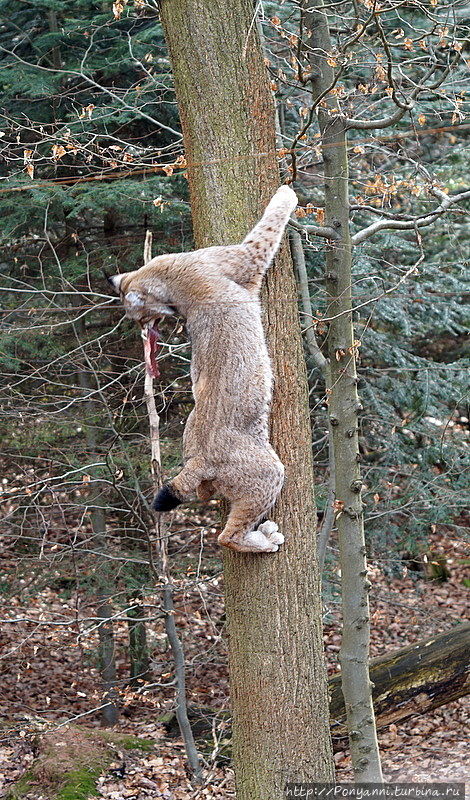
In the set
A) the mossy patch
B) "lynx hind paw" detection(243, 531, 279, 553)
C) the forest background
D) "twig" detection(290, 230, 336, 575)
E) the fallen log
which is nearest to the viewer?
"lynx hind paw" detection(243, 531, 279, 553)

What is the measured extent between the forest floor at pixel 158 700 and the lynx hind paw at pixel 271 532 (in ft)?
9.20

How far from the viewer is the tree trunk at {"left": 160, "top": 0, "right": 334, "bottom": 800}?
361cm

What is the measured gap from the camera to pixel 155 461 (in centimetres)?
514

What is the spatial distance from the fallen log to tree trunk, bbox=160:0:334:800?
348 centimetres

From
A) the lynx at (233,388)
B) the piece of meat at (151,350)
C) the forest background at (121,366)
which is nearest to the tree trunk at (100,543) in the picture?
the forest background at (121,366)

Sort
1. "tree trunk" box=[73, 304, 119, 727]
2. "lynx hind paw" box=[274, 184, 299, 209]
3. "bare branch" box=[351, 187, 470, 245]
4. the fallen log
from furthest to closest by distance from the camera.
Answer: "tree trunk" box=[73, 304, 119, 727], the fallen log, "bare branch" box=[351, 187, 470, 245], "lynx hind paw" box=[274, 184, 299, 209]

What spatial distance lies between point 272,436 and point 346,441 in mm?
1926

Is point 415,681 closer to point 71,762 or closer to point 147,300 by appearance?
point 71,762

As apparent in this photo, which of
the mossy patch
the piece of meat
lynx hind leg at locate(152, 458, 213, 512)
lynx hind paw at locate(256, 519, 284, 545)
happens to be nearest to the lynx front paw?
lynx hind paw at locate(256, 519, 284, 545)

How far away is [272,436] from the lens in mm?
3725

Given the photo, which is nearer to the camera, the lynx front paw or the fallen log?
the lynx front paw

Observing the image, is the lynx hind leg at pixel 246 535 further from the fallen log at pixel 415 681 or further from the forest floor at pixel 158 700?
the fallen log at pixel 415 681

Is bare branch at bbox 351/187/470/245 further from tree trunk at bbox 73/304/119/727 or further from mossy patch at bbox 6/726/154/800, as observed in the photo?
mossy patch at bbox 6/726/154/800

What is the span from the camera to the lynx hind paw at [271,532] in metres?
3.60
